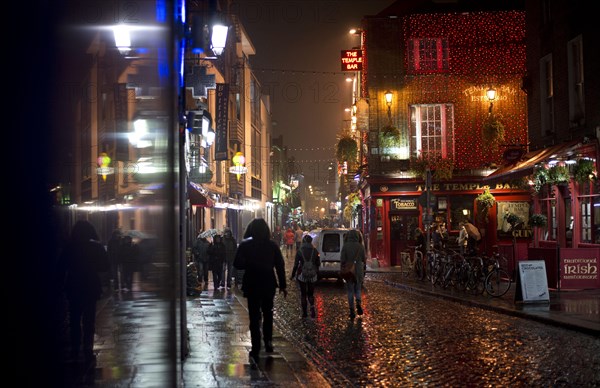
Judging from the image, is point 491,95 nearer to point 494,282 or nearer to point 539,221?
point 539,221

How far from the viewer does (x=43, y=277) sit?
7.38 ft

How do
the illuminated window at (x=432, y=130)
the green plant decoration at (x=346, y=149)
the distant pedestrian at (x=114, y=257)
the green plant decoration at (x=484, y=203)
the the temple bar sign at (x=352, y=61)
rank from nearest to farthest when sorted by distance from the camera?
1. the distant pedestrian at (x=114, y=257)
2. the green plant decoration at (x=484, y=203)
3. the illuminated window at (x=432, y=130)
4. the the temple bar sign at (x=352, y=61)
5. the green plant decoration at (x=346, y=149)

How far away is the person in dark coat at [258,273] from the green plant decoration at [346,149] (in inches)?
1050

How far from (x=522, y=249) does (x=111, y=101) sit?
1983 centimetres

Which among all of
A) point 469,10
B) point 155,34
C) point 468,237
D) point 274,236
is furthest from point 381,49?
point 155,34

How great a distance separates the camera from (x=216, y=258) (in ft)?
75.4

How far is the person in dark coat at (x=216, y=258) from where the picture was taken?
22.9 m

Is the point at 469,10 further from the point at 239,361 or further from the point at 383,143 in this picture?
the point at 239,361

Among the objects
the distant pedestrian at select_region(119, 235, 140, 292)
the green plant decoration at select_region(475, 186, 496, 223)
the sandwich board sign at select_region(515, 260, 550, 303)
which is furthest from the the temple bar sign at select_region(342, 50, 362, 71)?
the distant pedestrian at select_region(119, 235, 140, 292)

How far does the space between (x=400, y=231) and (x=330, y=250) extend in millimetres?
10428

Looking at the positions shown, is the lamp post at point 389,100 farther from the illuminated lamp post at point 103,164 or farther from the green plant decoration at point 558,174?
the illuminated lamp post at point 103,164

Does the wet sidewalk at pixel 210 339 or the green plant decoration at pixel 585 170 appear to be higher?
the green plant decoration at pixel 585 170

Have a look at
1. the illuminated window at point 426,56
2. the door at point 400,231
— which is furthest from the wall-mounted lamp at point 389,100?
the door at point 400,231

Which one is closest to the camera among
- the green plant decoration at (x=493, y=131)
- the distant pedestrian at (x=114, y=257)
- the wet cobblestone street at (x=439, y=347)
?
the distant pedestrian at (x=114, y=257)
